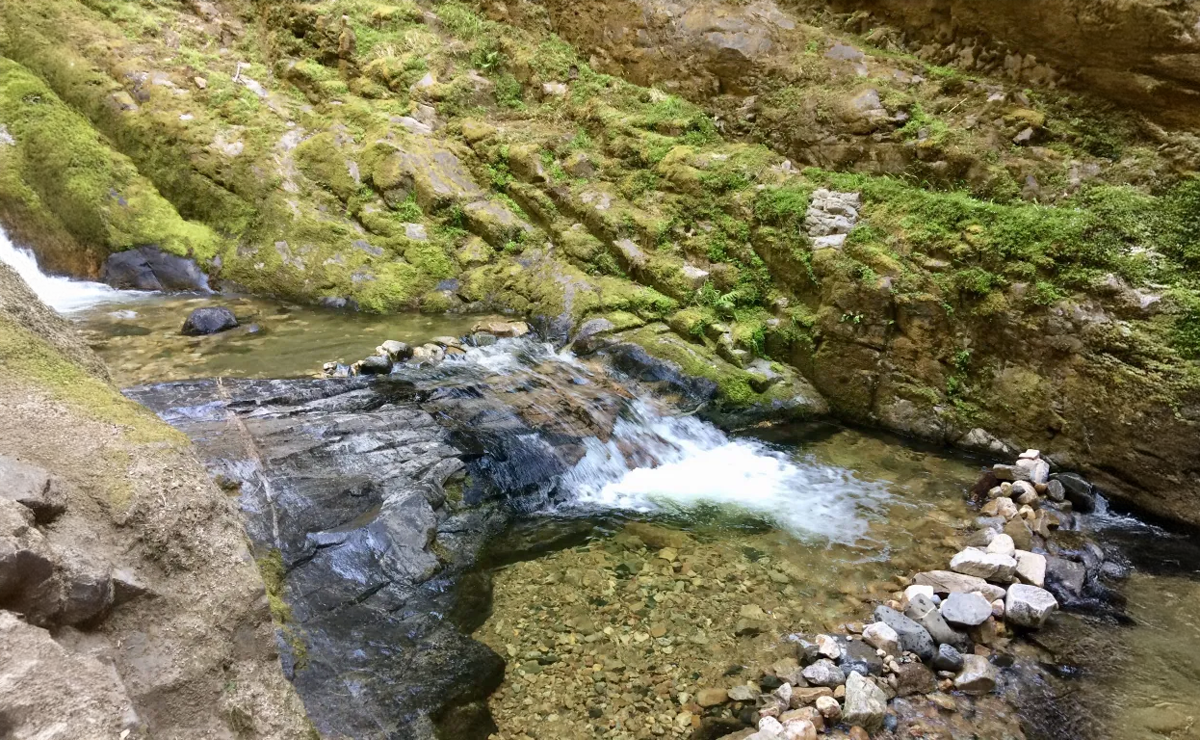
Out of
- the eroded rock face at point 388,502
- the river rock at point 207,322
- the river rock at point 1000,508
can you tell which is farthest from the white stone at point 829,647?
the river rock at point 207,322

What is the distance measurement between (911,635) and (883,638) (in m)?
0.19

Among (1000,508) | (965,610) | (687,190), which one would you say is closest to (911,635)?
(965,610)

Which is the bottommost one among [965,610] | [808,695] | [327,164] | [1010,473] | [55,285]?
[55,285]

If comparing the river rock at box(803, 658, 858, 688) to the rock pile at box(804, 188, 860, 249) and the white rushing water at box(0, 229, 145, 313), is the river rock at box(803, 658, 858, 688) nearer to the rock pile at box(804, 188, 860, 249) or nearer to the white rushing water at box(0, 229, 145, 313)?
the rock pile at box(804, 188, 860, 249)

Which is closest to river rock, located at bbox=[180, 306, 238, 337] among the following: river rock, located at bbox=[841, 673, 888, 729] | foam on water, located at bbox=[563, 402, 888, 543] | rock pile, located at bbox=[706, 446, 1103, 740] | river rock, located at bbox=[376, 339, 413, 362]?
river rock, located at bbox=[376, 339, 413, 362]

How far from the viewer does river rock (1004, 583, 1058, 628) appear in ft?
15.3

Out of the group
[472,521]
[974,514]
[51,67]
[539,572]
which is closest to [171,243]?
[51,67]

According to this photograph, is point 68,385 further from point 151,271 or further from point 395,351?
point 151,271

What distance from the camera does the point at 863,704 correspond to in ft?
12.6

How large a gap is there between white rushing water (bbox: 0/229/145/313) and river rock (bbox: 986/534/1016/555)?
1017 centimetres

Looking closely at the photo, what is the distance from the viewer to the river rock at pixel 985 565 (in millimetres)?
5008

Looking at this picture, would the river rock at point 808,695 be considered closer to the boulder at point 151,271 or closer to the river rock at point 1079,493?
the river rock at point 1079,493

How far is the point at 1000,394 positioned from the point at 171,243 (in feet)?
34.9

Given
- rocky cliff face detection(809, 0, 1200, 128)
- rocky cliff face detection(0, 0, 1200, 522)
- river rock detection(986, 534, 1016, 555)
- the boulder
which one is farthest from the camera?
the boulder
